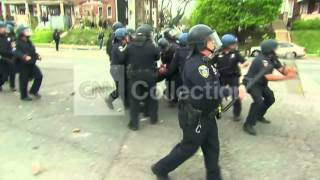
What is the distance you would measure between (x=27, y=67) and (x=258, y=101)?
16.0 ft

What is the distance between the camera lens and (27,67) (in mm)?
8953

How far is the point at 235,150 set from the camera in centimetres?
611

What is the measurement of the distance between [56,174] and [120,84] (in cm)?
291

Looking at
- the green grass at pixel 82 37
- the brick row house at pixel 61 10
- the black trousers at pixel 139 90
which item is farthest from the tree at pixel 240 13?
the black trousers at pixel 139 90

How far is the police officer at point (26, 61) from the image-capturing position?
28.3 ft

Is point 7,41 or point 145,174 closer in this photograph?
point 145,174

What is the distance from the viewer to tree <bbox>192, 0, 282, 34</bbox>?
1364 inches

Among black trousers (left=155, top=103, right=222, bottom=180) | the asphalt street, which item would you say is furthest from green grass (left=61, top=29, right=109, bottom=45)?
black trousers (left=155, top=103, right=222, bottom=180)

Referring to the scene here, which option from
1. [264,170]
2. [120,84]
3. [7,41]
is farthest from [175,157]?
[7,41]

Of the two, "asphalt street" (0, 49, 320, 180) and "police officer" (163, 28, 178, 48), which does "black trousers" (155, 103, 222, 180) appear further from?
"police officer" (163, 28, 178, 48)

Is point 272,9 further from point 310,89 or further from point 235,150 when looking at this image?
point 235,150

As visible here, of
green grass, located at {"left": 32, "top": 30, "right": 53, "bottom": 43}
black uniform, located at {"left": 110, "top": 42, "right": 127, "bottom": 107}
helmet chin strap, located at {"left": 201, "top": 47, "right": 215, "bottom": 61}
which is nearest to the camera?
helmet chin strap, located at {"left": 201, "top": 47, "right": 215, "bottom": 61}

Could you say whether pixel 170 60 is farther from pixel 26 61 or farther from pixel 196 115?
pixel 196 115

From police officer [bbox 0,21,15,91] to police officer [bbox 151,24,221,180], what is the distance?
6155 millimetres
